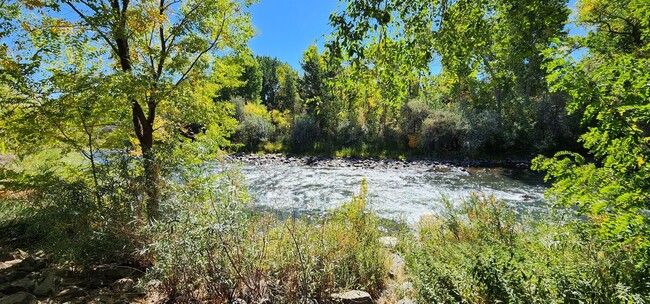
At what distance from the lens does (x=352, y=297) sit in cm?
310

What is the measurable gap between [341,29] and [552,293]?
8.59 feet

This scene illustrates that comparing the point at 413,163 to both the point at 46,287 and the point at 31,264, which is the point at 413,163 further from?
the point at 46,287

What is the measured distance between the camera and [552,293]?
85.4 inches

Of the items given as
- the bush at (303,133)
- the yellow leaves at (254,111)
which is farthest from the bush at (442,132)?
the yellow leaves at (254,111)

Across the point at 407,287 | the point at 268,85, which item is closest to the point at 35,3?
the point at 407,287

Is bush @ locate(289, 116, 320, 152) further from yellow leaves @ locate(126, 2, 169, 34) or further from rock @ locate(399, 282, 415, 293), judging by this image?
rock @ locate(399, 282, 415, 293)

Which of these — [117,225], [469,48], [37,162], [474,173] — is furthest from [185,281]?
[474,173]

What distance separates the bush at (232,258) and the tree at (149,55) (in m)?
1.41

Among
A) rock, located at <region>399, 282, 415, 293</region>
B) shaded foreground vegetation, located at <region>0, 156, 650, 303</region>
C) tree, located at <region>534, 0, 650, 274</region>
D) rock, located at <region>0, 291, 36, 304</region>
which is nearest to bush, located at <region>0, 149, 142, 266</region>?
shaded foreground vegetation, located at <region>0, 156, 650, 303</region>

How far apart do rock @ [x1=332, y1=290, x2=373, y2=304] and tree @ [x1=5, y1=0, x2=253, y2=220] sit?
278cm

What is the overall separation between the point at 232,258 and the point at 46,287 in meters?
2.14

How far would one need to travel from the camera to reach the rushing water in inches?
369

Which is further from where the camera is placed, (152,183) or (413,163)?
(413,163)

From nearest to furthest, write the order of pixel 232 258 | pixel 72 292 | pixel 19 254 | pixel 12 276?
1. pixel 232 258
2. pixel 72 292
3. pixel 12 276
4. pixel 19 254
